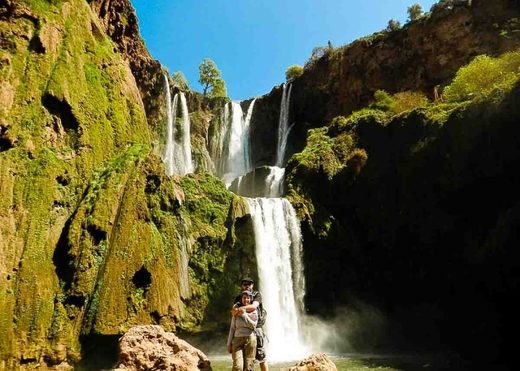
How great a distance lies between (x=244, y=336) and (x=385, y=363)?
11.4 metres

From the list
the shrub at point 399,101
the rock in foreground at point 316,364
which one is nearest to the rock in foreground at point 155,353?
the rock in foreground at point 316,364

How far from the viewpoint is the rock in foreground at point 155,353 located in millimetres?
8961

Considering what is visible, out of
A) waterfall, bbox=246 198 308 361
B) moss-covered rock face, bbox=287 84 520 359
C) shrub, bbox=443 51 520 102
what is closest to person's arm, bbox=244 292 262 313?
moss-covered rock face, bbox=287 84 520 359

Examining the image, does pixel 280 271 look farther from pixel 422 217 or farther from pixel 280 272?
pixel 422 217

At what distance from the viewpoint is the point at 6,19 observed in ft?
68.0

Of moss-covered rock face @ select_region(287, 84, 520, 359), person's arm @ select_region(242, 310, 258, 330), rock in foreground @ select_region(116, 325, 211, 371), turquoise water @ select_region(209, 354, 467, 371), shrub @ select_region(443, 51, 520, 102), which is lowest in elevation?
turquoise water @ select_region(209, 354, 467, 371)

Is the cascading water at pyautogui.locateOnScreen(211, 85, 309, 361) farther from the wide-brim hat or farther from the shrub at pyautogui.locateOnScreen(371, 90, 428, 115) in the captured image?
the shrub at pyautogui.locateOnScreen(371, 90, 428, 115)

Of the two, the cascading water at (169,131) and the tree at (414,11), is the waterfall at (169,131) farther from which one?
the tree at (414,11)

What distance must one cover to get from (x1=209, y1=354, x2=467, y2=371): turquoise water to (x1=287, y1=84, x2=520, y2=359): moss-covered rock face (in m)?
1.56

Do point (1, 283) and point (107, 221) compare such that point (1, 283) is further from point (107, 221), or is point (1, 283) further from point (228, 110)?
point (228, 110)

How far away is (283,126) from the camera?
1651 inches

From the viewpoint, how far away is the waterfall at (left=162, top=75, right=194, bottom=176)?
1458 inches

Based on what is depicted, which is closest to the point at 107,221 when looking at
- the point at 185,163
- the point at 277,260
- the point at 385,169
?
the point at 277,260

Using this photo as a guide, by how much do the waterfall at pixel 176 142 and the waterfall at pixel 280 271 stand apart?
47.0 ft
